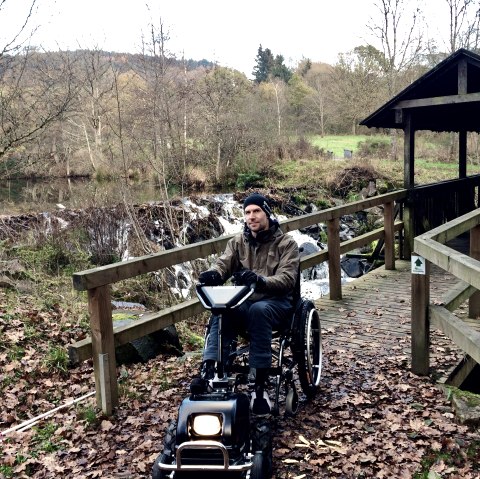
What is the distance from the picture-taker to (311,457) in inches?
132

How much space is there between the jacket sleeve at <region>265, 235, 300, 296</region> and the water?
1158 centimetres

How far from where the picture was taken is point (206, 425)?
2664 mm

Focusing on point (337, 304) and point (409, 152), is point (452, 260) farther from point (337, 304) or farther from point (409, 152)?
point (409, 152)

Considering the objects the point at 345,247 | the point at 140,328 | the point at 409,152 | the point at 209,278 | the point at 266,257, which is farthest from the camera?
the point at 409,152

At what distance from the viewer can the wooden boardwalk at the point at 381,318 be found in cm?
525

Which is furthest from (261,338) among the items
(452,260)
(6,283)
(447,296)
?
(6,283)

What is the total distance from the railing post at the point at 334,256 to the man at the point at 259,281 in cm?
308

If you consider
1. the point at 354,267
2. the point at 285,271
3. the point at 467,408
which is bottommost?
the point at 354,267

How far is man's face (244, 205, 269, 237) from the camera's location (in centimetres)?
388

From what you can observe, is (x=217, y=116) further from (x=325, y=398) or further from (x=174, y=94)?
(x=325, y=398)

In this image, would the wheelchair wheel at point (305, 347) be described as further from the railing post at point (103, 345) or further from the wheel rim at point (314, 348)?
the railing post at point (103, 345)

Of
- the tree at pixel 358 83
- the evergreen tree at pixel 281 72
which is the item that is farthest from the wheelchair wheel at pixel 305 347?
the evergreen tree at pixel 281 72

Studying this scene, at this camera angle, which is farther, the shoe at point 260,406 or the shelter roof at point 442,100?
the shelter roof at point 442,100

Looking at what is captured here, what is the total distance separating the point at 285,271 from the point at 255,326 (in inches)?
20.2
